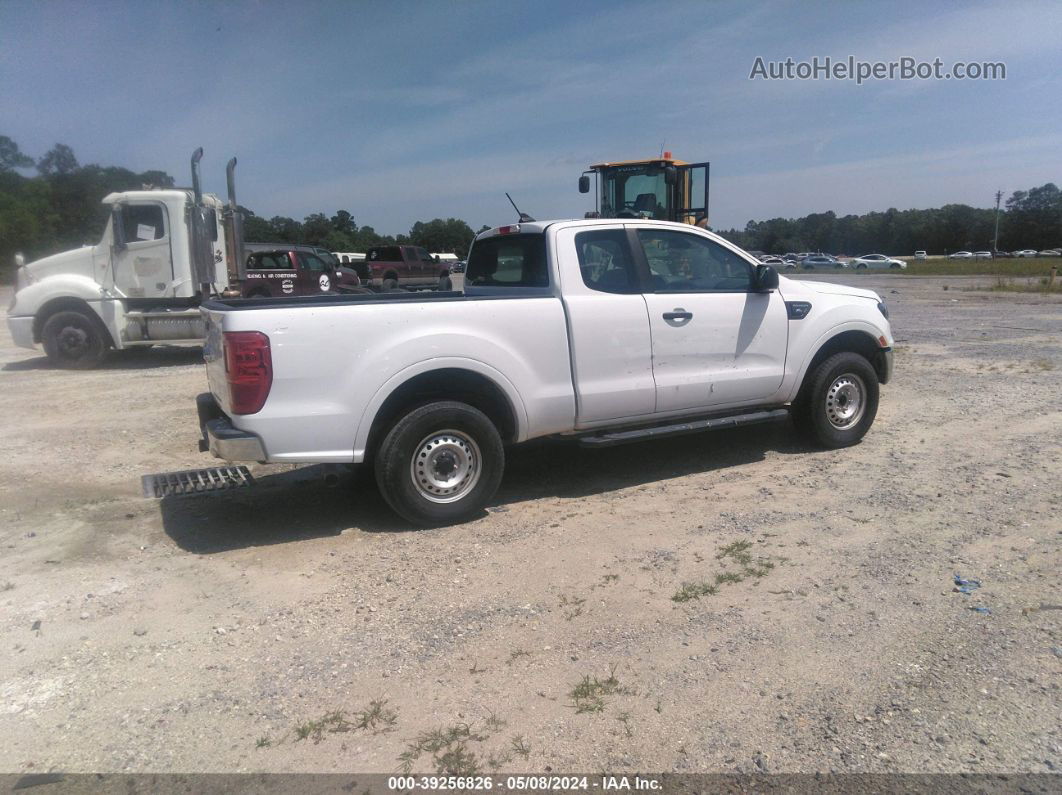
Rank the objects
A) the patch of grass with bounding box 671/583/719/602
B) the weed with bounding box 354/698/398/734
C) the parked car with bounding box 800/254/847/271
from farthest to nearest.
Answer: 1. the parked car with bounding box 800/254/847/271
2. the patch of grass with bounding box 671/583/719/602
3. the weed with bounding box 354/698/398/734

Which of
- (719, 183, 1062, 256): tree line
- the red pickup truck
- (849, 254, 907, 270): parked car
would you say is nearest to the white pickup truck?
the red pickup truck

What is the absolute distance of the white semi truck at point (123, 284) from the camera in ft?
41.7

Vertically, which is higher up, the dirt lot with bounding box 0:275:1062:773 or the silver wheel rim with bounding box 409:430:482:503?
the silver wheel rim with bounding box 409:430:482:503

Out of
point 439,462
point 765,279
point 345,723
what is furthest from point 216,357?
point 765,279

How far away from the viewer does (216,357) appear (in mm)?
4910

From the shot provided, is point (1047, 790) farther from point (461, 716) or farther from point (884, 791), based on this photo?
point (461, 716)

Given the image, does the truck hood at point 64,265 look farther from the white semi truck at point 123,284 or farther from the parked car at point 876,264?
the parked car at point 876,264

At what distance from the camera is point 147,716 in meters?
3.22

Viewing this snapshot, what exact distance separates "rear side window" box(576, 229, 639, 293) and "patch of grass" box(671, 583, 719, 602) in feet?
7.63

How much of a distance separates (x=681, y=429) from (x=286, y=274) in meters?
16.3

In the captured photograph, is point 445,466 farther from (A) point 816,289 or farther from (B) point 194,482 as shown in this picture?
(A) point 816,289

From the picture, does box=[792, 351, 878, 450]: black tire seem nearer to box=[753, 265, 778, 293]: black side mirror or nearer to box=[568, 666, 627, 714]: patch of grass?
box=[753, 265, 778, 293]: black side mirror

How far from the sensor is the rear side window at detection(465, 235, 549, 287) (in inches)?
233

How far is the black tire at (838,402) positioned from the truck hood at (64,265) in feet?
37.9
